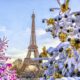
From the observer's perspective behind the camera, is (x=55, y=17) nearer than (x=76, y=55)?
No

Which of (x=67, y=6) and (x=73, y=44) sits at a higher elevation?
(x=67, y=6)

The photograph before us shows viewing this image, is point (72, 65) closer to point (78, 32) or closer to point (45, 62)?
point (78, 32)

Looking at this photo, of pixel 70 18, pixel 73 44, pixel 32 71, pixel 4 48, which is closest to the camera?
pixel 73 44

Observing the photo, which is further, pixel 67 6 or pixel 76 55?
pixel 67 6

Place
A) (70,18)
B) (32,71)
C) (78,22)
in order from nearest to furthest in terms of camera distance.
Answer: (78,22), (70,18), (32,71)

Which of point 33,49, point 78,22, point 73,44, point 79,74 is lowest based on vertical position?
point 79,74

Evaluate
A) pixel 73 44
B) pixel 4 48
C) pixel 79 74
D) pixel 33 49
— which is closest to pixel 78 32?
pixel 73 44

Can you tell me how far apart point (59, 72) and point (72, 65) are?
672 mm

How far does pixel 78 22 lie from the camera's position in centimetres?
750

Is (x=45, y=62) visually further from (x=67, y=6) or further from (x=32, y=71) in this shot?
(x=32, y=71)

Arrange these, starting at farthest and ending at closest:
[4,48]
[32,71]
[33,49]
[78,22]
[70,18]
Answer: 1. [32,71]
2. [33,49]
3. [4,48]
4. [70,18]
5. [78,22]

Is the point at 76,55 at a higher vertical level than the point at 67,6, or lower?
lower

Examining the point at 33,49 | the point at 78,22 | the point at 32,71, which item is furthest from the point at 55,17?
the point at 32,71

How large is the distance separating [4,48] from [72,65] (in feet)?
11.9
